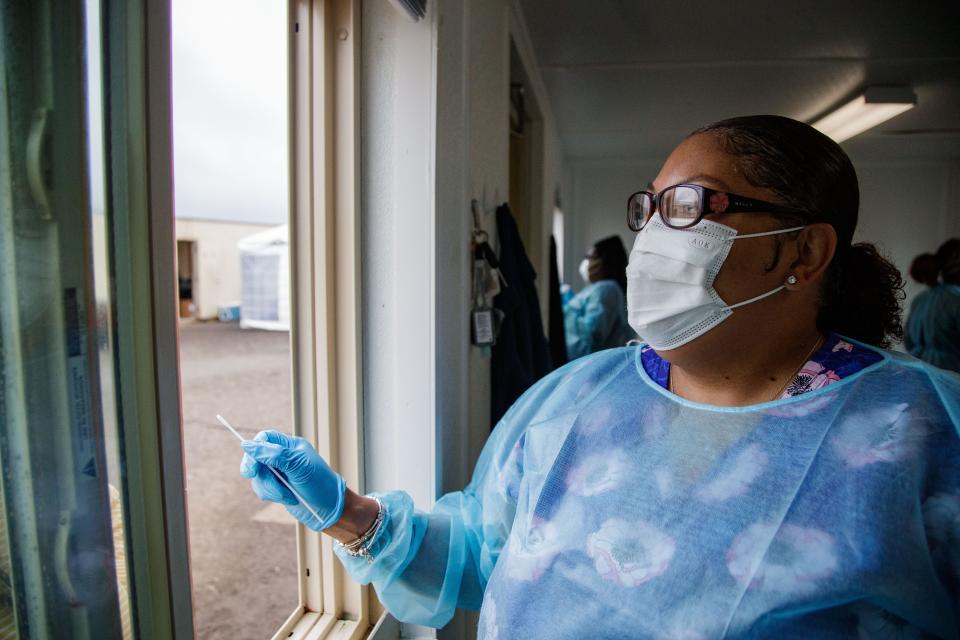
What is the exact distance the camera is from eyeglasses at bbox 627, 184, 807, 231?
820 millimetres

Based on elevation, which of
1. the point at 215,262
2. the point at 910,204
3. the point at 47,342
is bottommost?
the point at 47,342

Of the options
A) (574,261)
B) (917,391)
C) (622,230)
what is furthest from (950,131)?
(917,391)

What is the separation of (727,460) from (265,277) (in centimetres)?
1190

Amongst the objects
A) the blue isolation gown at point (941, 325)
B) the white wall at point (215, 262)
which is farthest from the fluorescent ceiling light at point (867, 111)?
the white wall at point (215, 262)

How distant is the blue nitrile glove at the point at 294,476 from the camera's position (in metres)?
0.88

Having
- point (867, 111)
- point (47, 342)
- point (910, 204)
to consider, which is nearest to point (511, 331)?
point (47, 342)

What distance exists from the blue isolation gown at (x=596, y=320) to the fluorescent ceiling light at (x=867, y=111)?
143 centimetres

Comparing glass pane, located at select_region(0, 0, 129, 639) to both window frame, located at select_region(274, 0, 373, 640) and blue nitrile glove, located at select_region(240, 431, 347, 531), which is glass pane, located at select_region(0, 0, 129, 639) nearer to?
blue nitrile glove, located at select_region(240, 431, 347, 531)

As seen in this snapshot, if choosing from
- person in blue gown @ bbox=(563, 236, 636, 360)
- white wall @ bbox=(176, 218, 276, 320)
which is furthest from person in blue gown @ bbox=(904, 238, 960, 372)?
white wall @ bbox=(176, 218, 276, 320)

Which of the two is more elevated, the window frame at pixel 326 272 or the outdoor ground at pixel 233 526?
the window frame at pixel 326 272

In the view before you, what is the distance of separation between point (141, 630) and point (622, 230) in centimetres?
588

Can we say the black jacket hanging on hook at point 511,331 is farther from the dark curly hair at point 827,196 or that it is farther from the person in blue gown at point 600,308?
the person in blue gown at point 600,308

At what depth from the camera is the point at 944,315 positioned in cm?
322

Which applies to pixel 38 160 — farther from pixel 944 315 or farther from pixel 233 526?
pixel 944 315
